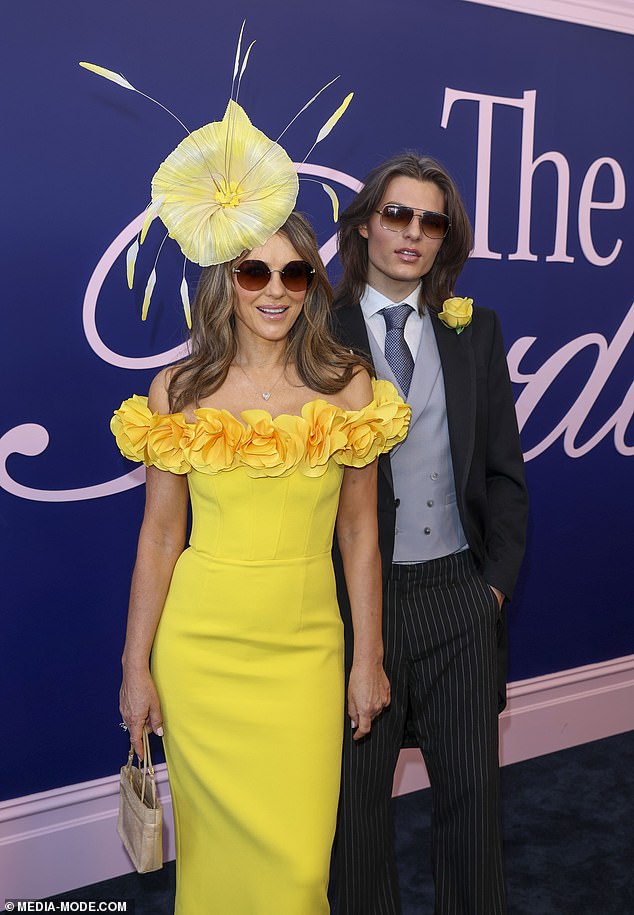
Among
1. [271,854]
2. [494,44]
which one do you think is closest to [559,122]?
[494,44]

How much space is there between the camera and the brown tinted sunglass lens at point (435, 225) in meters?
2.58

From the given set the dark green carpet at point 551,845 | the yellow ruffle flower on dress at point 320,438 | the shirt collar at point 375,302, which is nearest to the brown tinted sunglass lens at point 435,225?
the shirt collar at point 375,302

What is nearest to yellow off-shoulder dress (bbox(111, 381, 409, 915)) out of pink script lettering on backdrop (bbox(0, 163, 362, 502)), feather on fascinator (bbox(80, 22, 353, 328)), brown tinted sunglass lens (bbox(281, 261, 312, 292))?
brown tinted sunglass lens (bbox(281, 261, 312, 292))

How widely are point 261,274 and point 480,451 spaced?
2.70ft

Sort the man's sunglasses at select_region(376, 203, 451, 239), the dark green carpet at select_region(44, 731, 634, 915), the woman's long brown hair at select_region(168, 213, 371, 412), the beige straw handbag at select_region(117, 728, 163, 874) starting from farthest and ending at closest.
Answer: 1. the dark green carpet at select_region(44, 731, 634, 915)
2. the man's sunglasses at select_region(376, 203, 451, 239)
3. the woman's long brown hair at select_region(168, 213, 371, 412)
4. the beige straw handbag at select_region(117, 728, 163, 874)

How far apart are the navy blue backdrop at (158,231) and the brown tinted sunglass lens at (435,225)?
0.96 metres

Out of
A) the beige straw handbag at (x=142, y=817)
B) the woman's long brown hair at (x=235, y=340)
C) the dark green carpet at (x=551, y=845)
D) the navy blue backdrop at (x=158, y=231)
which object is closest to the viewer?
the beige straw handbag at (x=142, y=817)

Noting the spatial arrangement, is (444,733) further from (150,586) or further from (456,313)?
(456,313)

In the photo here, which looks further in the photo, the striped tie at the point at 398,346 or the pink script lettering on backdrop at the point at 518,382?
the pink script lettering on backdrop at the point at 518,382

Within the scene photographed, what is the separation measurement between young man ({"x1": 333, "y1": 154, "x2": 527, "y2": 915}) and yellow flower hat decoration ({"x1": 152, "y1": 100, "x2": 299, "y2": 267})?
41 centimetres

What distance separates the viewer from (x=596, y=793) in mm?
3979

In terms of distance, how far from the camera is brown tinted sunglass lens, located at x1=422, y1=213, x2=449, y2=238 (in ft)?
8.47

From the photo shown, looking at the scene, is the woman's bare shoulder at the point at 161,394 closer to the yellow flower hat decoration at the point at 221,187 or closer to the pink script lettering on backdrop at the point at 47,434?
the yellow flower hat decoration at the point at 221,187

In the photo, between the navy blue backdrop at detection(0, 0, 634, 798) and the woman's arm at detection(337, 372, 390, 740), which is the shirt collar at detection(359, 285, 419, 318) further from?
the navy blue backdrop at detection(0, 0, 634, 798)
